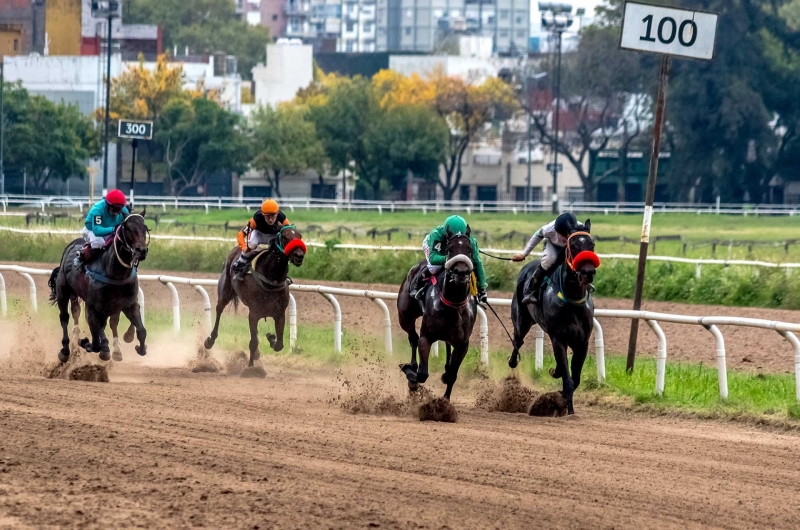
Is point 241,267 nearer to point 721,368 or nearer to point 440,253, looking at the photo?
point 440,253

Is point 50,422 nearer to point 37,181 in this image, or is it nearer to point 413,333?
point 413,333

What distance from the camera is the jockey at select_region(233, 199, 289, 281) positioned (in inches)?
532

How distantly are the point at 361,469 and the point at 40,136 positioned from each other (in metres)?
53.9

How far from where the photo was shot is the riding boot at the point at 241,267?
13461 mm

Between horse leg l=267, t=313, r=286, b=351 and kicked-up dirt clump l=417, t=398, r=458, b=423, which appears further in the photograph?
horse leg l=267, t=313, r=286, b=351

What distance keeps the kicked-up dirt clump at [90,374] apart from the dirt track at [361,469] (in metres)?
1.45

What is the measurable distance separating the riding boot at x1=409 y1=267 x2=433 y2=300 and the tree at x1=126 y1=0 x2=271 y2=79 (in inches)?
3769

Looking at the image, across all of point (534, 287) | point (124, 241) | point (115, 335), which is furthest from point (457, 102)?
point (534, 287)

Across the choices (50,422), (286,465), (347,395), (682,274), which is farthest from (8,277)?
(286,465)

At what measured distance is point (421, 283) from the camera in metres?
11.0

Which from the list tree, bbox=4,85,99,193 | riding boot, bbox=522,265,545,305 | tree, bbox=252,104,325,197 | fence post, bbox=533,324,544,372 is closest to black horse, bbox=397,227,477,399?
riding boot, bbox=522,265,545,305

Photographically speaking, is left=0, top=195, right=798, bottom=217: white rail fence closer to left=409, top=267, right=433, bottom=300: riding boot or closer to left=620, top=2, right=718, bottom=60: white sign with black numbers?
left=620, top=2, right=718, bottom=60: white sign with black numbers

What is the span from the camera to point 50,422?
27.6 feet

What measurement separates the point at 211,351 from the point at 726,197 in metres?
45.9
